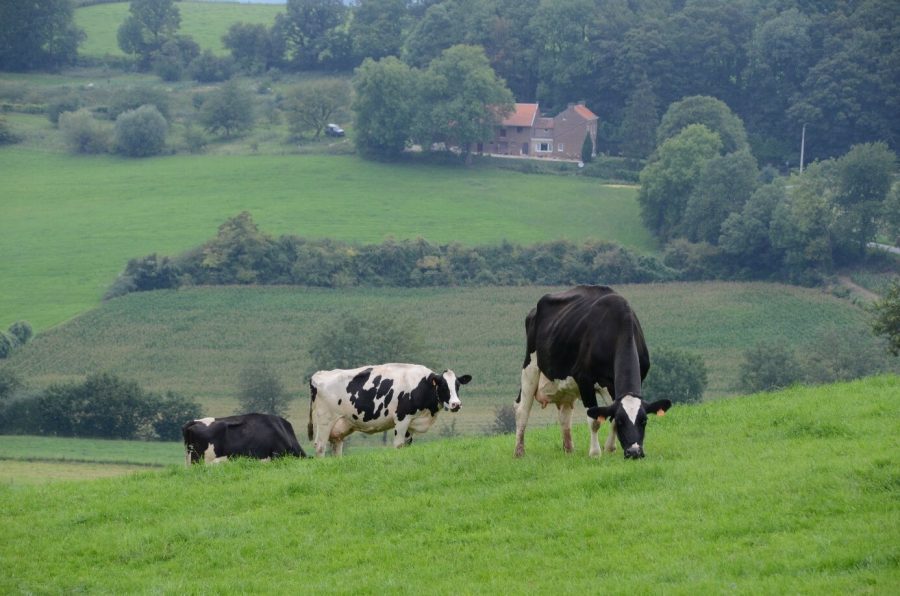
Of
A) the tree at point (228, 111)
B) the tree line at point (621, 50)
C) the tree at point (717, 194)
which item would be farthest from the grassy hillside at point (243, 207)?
the tree line at point (621, 50)

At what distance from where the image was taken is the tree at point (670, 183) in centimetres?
11581

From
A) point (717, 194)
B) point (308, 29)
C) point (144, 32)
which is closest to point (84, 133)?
point (144, 32)

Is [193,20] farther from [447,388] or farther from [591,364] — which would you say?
[591,364]

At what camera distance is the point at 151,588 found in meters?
16.4

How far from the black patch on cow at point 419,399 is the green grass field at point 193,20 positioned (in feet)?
494

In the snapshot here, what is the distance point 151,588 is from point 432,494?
4303 millimetres

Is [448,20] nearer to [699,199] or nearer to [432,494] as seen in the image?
[699,199]

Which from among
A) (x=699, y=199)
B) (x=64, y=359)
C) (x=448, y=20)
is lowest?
(x=64, y=359)

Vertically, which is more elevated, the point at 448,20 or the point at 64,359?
the point at 448,20

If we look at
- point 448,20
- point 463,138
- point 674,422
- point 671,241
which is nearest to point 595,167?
point 463,138

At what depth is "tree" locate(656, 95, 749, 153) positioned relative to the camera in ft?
431

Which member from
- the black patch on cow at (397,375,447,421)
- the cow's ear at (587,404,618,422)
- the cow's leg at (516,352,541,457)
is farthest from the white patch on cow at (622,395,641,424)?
the black patch on cow at (397,375,447,421)

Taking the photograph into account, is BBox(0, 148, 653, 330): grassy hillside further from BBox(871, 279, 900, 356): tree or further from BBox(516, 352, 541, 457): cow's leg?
BBox(516, 352, 541, 457): cow's leg

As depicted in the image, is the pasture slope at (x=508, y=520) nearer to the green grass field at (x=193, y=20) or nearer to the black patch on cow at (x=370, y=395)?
the black patch on cow at (x=370, y=395)
